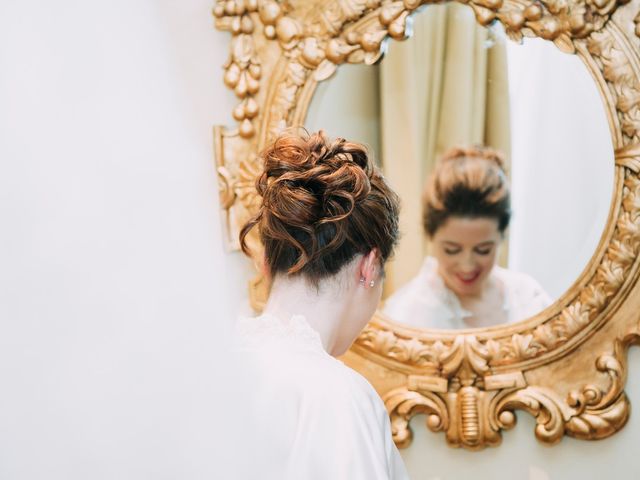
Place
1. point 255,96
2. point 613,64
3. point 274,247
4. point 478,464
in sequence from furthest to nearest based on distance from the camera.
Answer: point 255,96
point 478,464
point 613,64
point 274,247

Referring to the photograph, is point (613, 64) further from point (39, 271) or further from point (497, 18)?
point (39, 271)

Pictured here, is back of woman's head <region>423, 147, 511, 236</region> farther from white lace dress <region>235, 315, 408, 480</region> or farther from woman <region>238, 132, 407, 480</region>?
white lace dress <region>235, 315, 408, 480</region>

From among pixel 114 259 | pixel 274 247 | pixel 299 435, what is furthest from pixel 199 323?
pixel 274 247

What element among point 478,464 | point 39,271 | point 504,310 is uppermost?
point 39,271

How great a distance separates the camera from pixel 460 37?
5.03 feet

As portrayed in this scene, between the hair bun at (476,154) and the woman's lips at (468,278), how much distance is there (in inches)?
7.3

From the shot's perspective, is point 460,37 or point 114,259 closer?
point 114,259

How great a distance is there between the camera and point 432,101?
1.55 m

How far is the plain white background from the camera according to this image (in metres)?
0.43

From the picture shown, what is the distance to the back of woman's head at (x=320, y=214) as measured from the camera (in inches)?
42.3

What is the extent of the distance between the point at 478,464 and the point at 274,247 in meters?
0.70

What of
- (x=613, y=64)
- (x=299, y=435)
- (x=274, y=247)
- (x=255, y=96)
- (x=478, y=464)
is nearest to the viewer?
(x=299, y=435)

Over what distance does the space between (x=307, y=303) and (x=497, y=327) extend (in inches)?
22.2

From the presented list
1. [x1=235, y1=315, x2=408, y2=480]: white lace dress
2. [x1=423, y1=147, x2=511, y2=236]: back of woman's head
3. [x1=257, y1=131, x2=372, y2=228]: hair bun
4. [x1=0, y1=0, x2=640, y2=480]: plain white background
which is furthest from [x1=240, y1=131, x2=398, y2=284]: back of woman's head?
[x1=0, y1=0, x2=640, y2=480]: plain white background
